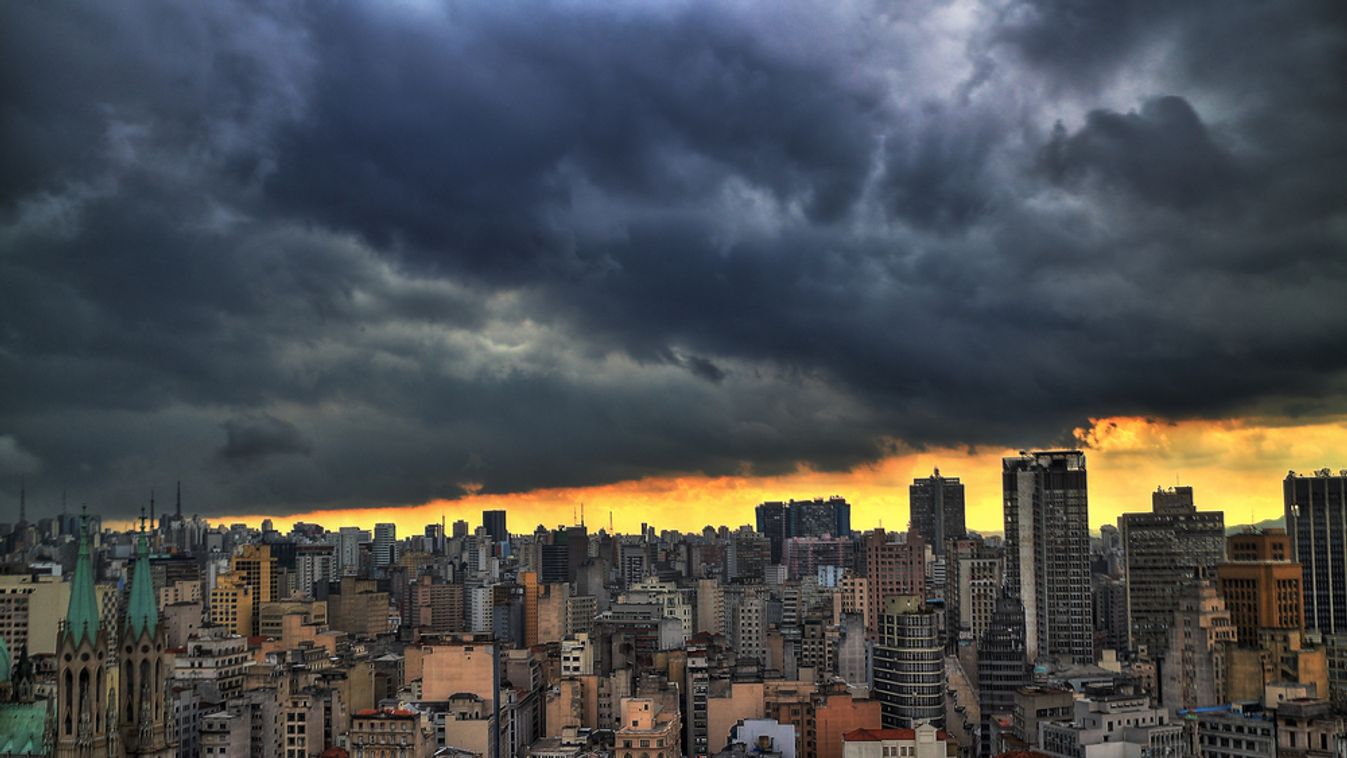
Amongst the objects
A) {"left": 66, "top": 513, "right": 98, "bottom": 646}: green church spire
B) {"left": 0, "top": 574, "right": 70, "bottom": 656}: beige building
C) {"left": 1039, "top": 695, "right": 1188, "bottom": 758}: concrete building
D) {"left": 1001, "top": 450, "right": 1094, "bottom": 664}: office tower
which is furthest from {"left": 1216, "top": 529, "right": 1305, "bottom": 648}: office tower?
{"left": 0, "top": 574, "right": 70, "bottom": 656}: beige building

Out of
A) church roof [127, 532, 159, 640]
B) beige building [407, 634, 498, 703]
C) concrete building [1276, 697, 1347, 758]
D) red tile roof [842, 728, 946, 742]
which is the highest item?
church roof [127, 532, 159, 640]

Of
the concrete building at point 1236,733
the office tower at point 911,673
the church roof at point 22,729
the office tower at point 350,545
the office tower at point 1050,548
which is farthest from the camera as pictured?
the office tower at point 350,545

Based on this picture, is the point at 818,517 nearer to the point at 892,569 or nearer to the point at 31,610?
the point at 892,569

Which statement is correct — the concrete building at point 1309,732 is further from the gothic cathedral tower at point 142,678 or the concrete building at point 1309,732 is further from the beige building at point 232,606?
the beige building at point 232,606

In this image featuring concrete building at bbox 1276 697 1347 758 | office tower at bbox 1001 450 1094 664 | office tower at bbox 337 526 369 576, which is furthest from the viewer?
office tower at bbox 337 526 369 576

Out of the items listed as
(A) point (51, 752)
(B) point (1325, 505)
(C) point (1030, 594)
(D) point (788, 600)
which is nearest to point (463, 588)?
(D) point (788, 600)

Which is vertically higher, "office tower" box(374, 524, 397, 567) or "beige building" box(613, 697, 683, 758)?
"office tower" box(374, 524, 397, 567)

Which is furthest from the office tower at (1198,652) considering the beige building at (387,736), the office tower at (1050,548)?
the beige building at (387,736)

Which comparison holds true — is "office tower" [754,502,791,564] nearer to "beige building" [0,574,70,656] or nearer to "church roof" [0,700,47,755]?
"beige building" [0,574,70,656]
